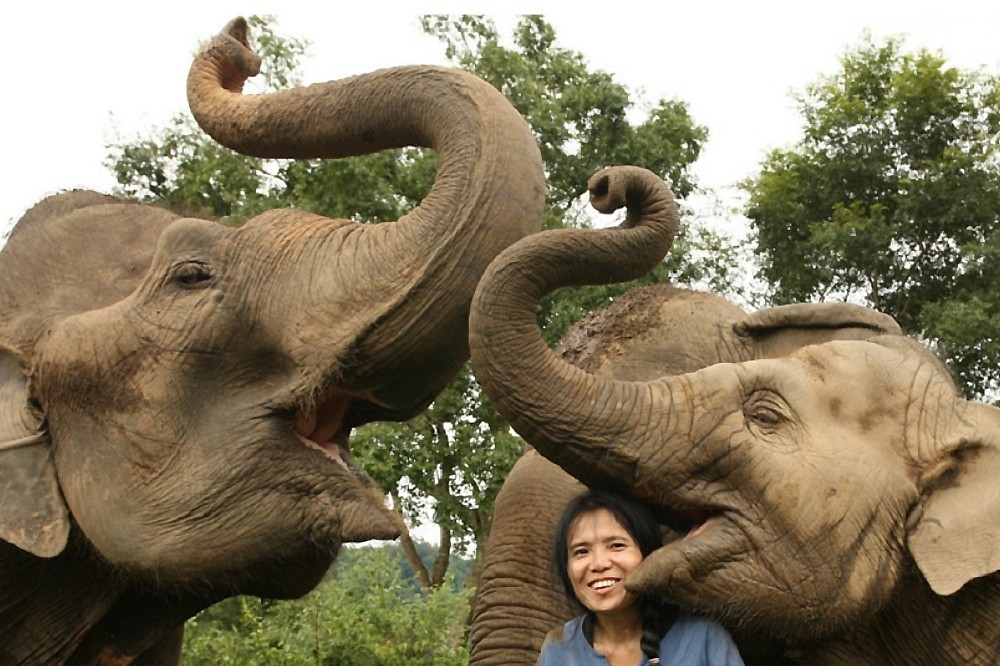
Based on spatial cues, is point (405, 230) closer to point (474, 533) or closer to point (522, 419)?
point (522, 419)

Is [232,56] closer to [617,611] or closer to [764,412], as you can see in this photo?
[764,412]

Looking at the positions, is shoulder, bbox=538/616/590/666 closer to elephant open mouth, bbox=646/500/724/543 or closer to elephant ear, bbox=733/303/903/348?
elephant open mouth, bbox=646/500/724/543

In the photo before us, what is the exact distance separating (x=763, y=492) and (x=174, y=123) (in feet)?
57.1

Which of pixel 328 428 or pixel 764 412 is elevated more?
pixel 764 412

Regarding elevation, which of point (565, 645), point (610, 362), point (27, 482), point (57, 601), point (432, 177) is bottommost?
point (57, 601)

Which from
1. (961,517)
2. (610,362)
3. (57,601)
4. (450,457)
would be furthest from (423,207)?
(450,457)

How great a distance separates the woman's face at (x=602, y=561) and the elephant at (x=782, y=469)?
0.06m

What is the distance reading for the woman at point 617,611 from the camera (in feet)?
9.89

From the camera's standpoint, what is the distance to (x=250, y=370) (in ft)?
12.0

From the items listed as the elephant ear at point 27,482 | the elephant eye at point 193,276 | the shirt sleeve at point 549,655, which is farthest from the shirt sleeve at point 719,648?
the elephant ear at point 27,482

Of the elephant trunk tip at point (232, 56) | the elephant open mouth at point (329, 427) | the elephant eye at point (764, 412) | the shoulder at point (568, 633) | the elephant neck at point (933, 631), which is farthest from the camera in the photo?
the elephant trunk tip at point (232, 56)

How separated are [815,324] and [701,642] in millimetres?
1127

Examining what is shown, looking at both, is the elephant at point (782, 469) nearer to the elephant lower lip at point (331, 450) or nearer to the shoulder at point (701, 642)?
the shoulder at point (701, 642)

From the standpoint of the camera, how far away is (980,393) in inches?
603
